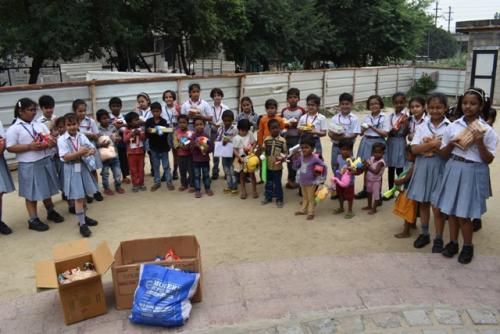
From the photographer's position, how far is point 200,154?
21.9 ft

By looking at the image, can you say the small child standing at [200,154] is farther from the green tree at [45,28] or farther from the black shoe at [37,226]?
the green tree at [45,28]

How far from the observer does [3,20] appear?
14.7 metres

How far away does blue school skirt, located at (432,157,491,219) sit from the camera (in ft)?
13.6

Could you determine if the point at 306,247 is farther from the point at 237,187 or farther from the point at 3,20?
the point at 3,20

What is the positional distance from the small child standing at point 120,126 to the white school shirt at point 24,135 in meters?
1.48

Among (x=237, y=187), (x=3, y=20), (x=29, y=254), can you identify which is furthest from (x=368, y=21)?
(x=29, y=254)

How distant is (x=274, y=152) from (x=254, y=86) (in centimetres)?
686

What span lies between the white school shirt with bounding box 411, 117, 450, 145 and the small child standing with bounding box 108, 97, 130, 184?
166 inches

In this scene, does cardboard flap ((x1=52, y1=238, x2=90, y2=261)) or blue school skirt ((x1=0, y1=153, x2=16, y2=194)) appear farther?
blue school skirt ((x1=0, y1=153, x2=16, y2=194))

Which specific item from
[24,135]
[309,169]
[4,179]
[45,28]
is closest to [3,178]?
[4,179]

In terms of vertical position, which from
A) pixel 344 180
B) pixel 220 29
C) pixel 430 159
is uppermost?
pixel 220 29

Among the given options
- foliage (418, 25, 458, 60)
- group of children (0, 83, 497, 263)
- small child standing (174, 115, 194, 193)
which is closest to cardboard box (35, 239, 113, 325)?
group of children (0, 83, 497, 263)

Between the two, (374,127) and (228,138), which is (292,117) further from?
(374,127)

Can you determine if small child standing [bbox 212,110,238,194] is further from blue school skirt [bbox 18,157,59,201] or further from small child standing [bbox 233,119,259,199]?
blue school skirt [bbox 18,157,59,201]
